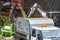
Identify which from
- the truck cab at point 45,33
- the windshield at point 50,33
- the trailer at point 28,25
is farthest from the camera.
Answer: the trailer at point 28,25

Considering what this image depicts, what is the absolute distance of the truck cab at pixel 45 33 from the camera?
13.8 meters

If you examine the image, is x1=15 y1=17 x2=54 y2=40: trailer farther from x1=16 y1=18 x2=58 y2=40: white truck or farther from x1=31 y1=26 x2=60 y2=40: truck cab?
x1=31 y1=26 x2=60 y2=40: truck cab

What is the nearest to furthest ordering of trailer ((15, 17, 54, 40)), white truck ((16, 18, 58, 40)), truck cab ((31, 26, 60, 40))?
1. truck cab ((31, 26, 60, 40))
2. white truck ((16, 18, 58, 40))
3. trailer ((15, 17, 54, 40))

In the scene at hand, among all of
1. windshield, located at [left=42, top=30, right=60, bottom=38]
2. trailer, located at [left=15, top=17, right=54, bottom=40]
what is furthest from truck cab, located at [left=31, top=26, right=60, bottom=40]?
trailer, located at [left=15, top=17, right=54, bottom=40]

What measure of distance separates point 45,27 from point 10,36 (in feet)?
12.5

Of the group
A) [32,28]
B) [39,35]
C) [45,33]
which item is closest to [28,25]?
[32,28]

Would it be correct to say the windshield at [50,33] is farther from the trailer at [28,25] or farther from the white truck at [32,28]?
the trailer at [28,25]

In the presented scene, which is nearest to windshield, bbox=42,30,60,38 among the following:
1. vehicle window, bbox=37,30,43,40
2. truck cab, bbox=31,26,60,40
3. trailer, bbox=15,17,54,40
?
truck cab, bbox=31,26,60,40

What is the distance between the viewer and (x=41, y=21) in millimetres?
16000

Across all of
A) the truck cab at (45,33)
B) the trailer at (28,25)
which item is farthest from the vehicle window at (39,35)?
the trailer at (28,25)

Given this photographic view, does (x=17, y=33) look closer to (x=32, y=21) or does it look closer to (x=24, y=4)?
(x=32, y=21)

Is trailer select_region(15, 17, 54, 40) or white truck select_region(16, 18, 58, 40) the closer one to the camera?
white truck select_region(16, 18, 58, 40)

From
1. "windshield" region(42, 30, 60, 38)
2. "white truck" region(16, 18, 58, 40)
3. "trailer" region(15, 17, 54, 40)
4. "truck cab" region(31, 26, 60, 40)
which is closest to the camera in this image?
"truck cab" region(31, 26, 60, 40)

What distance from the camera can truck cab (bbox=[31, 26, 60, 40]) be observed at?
1381 cm
